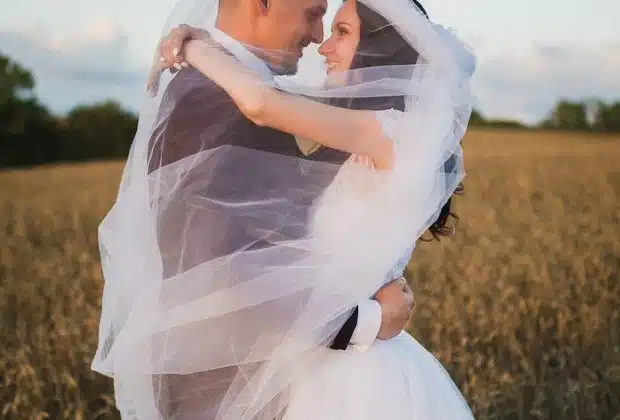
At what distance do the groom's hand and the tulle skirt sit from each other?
2.2 inches

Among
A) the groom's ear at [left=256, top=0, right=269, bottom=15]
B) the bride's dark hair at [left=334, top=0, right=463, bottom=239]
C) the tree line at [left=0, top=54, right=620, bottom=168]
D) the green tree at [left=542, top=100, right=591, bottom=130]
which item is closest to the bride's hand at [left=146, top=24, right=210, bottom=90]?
the groom's ear at [left=256, top=0, right=269, bottom=15]

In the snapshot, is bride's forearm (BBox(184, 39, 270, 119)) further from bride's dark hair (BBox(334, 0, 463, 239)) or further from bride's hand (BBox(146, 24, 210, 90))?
bride's dark hair (BBox(334, 0, 463, 239))

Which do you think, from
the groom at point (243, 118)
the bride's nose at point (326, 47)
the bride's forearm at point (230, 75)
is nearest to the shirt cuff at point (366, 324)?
the groom at point (243, 118)

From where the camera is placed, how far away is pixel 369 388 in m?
2.06

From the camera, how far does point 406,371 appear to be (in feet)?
7.00

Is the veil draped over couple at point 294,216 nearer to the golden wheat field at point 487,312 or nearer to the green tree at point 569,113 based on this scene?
the golden wheat field at point 487,312

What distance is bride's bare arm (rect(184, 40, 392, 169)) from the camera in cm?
186

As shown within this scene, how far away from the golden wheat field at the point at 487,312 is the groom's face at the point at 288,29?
1971mm

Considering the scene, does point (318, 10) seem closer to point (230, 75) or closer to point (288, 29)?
point (288, 29)

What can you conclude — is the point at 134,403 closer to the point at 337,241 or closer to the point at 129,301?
the point at 129,301

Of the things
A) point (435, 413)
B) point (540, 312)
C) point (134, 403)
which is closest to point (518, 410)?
point (540, 312)

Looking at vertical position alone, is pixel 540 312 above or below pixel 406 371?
below

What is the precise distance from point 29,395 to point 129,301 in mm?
1975

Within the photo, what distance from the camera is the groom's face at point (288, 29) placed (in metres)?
2.07
